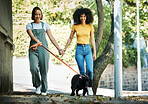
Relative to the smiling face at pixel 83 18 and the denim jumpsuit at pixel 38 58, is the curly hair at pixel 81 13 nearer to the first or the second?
the smiling face at pixel 83 18

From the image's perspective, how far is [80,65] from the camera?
756cm

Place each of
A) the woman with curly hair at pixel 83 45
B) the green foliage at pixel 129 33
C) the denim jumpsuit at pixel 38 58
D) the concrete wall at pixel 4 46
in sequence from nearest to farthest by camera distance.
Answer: the denim jumpsuit at pixel 38 58 → the woman with curly hair at pixel 83 45 → the concrete wall at pixel 4 46 → the green foliage at pixel 129 33

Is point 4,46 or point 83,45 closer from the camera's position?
point 83,45

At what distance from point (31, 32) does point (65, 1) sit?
978cm

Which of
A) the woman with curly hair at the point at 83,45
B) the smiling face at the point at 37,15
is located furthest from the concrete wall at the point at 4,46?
the woman with curly hair at the point at 83,45

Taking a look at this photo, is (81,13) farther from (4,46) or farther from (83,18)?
(4,46)

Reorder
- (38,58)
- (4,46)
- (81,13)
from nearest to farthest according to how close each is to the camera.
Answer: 1. (38,58)
2. (81,13)
3. (4,46)

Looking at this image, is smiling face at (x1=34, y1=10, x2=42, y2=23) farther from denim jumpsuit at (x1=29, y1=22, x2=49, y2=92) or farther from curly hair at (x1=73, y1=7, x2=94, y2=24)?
curly hair at (x1=73, y1=7, x2=94, y2=24)

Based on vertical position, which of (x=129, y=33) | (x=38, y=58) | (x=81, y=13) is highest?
(x=129, y=33)

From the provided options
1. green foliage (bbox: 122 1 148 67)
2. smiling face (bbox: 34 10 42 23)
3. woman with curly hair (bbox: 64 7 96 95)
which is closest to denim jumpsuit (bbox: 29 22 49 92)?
smiling face (bbox: 34 10 42 23)

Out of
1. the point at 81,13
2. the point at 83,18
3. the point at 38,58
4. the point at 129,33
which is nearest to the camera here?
the point at 38,58

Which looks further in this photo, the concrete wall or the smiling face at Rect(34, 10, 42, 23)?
the concrete wall

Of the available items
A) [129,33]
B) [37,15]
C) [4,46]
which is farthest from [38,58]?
[129,33]

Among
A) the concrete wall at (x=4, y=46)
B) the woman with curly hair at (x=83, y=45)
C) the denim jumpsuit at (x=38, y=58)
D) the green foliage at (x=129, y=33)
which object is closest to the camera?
the denim jumpsuit at (x=38, y=58)
